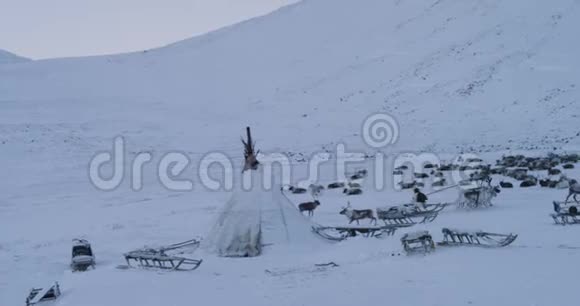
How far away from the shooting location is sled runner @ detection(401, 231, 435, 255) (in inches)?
444

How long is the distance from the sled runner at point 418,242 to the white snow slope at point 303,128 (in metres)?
0.36

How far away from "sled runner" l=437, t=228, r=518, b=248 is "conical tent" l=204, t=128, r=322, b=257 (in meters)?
2.80

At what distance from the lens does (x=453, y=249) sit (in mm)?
11367

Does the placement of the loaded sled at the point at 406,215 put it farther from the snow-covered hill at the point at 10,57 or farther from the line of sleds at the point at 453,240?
the snow-covered hill at the point at 10,57

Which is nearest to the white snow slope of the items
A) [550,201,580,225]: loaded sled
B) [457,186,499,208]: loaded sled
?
[550,201,580,225]: loaded sled

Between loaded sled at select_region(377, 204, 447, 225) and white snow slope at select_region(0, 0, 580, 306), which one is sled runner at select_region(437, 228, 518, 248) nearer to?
white snow slope at select_region(0, 0, 580, 306)

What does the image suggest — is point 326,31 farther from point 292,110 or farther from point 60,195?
point 60,195

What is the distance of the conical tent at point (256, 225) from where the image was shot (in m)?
12.8

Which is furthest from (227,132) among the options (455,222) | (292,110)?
(455,222)

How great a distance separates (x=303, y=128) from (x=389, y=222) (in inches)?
1036

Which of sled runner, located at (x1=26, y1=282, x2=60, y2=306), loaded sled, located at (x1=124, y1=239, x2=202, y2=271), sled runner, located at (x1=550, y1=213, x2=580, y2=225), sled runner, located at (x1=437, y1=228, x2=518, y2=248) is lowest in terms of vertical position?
sled runner, located at (x1=26, y1=282, x2=60, y2=306)

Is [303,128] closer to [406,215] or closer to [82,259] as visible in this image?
[406,215]

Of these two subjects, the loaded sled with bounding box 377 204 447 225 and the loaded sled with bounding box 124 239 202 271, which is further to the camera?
the loaded sled with bounding box 377 204 447 225

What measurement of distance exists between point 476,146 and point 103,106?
93.5 feet
